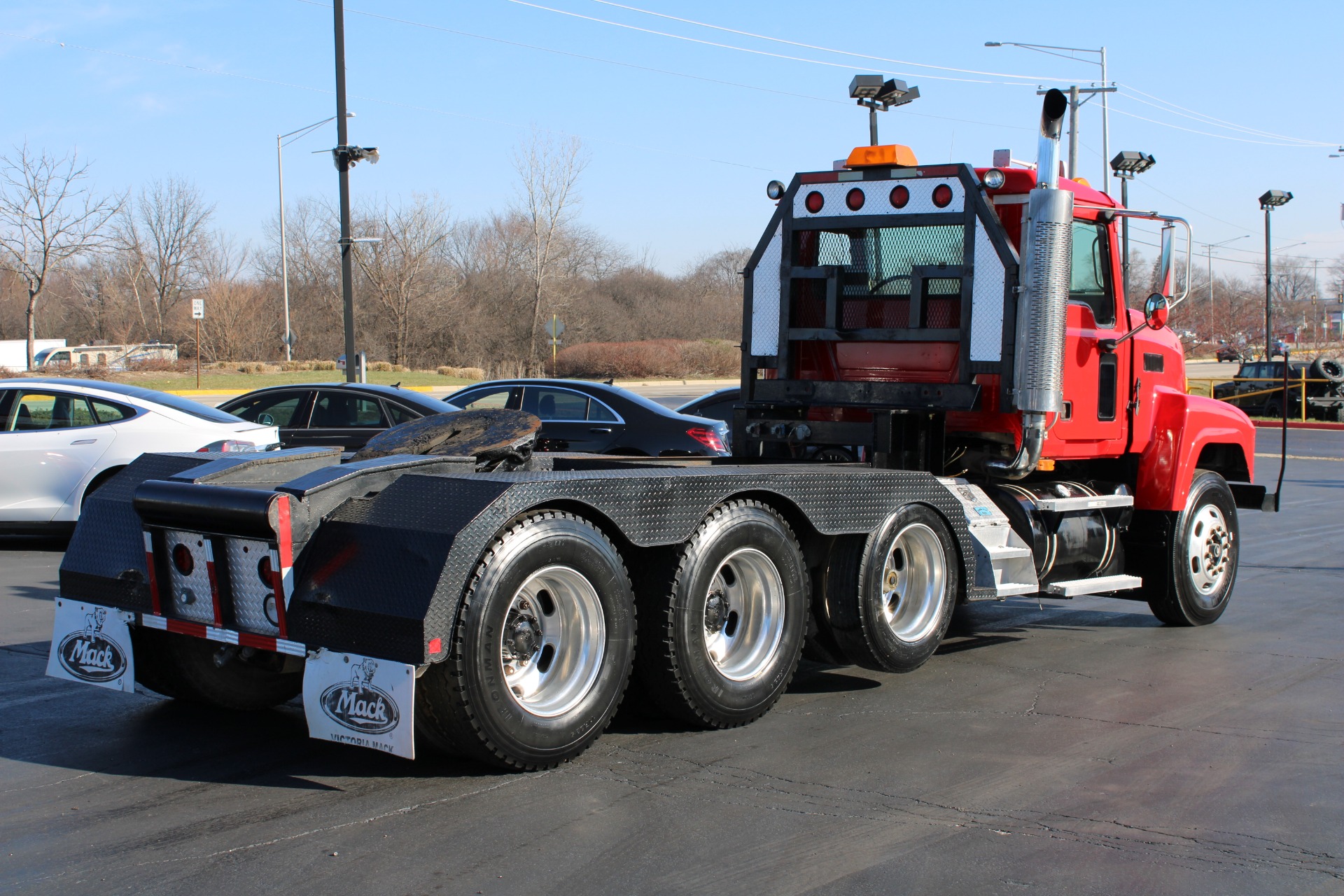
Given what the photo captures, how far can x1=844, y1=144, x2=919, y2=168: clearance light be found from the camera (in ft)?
24.1

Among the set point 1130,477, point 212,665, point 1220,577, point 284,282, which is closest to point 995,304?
point 1130,477

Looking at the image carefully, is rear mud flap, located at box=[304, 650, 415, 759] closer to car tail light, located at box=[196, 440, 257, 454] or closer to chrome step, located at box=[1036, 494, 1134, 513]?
chrome step, located at box=[1036, 494, 1134, 513]

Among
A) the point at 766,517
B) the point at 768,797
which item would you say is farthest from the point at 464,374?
the point at 768,797

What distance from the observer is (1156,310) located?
755 centimetres

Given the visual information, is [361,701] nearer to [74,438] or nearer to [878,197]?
[878,197]

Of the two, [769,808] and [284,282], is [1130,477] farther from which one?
[284,282]

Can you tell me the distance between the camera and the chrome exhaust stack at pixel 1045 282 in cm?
684

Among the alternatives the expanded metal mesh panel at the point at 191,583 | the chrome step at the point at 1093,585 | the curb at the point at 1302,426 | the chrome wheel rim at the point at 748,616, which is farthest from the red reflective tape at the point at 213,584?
the curb at the point at 1302,426

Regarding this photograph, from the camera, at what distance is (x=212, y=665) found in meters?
5.56

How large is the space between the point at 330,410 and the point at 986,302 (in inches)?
318

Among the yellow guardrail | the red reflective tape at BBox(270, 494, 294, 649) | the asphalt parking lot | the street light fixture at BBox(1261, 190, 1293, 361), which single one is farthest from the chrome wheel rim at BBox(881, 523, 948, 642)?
the street light fixture at BBox(1261, 190, 1293, 361)

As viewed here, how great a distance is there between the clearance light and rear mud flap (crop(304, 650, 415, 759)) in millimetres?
4537

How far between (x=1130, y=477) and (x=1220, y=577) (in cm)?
105

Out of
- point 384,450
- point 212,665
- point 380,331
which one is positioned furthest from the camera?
point 380,331
